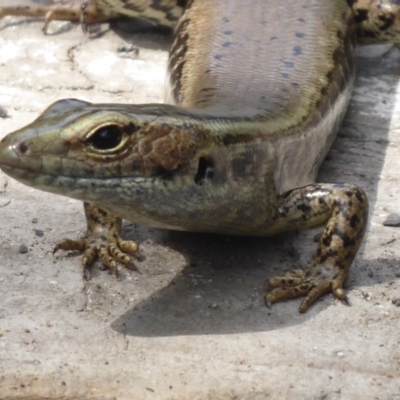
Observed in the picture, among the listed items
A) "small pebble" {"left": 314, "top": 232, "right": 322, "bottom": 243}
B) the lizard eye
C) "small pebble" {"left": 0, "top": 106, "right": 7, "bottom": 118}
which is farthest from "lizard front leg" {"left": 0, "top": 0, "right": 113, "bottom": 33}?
the lizard eye

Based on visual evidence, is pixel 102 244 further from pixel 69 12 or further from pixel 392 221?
pixel 69 12

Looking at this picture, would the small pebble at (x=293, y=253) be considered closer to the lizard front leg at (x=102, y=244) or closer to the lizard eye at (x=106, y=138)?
A: the lizard front leg at (x=102, y=244)

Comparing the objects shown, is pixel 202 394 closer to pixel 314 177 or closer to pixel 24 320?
pixel 24 320

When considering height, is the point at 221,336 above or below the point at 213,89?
below

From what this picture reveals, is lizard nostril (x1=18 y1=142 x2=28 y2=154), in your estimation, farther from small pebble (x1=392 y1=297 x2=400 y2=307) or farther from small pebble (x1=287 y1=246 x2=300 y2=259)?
small pebble (x1=392 y1=297 x2=400 y2=307)

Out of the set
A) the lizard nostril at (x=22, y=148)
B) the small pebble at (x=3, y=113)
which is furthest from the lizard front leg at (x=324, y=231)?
the small pebble at (x=3, y=113)

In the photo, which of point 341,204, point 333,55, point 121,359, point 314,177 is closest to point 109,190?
point 121,359
